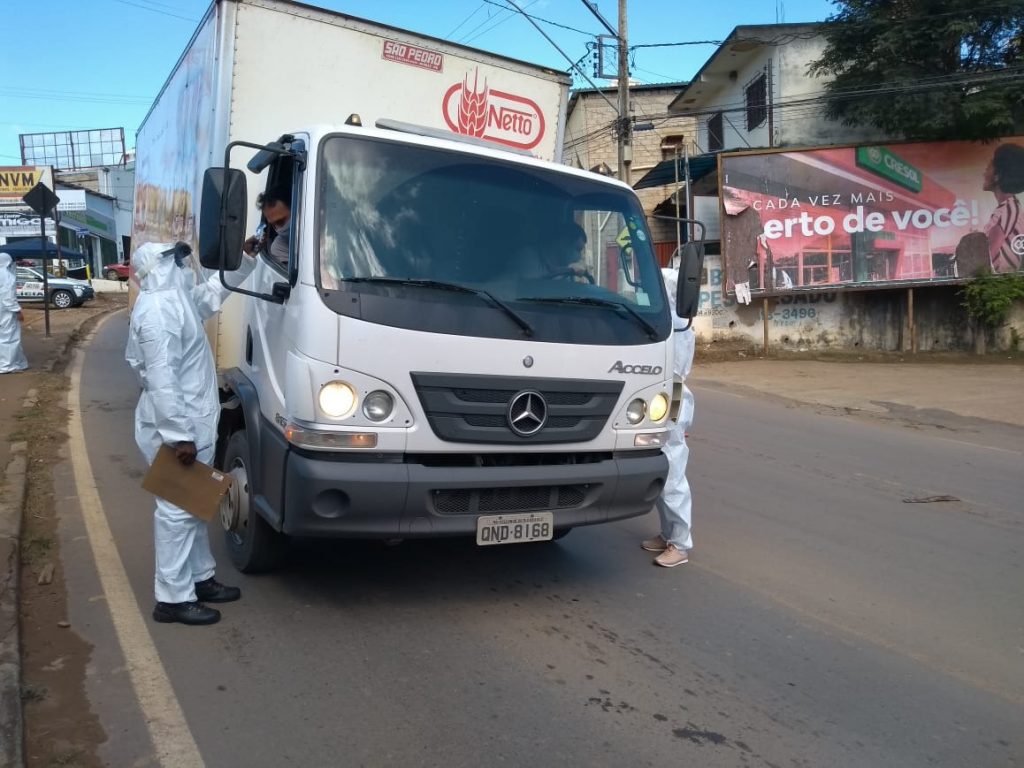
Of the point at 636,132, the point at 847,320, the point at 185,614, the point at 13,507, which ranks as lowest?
the point at 185,614

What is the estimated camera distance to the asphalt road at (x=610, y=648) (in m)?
3.34

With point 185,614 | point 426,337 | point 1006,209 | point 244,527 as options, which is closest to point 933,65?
point 1006,209

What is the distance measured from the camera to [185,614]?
4.34 meters

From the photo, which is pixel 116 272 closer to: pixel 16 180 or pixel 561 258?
pixel 16 180

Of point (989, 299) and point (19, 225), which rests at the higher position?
point (19, 225)

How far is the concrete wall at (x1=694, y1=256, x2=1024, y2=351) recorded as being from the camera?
20.0m

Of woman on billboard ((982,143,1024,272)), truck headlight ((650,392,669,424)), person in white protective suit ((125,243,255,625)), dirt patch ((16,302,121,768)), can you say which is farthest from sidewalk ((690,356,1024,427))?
dirt patch ((16,302,121,768))

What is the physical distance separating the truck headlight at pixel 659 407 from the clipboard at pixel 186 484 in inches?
86.3

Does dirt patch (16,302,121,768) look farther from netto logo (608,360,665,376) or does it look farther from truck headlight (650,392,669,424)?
truck headlight (650,392,669,424)

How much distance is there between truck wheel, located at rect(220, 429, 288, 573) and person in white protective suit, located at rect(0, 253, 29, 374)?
9650 mm

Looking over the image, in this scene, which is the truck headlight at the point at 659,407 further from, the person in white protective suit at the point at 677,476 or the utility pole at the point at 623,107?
the utility pole at the point at 623,107

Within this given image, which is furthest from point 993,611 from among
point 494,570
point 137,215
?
point 137,215

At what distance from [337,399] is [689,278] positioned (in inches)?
86.3

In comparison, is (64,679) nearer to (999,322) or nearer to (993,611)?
(993,611)
